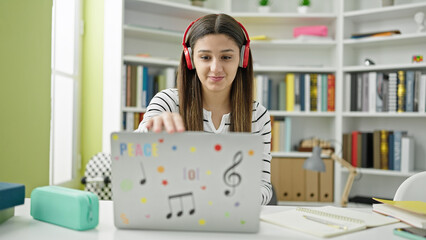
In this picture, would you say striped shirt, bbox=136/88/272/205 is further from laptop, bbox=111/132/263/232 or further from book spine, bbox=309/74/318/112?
book spine, bbox=309/74/318/112

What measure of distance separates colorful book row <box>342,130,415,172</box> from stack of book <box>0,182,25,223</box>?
8.50 feet

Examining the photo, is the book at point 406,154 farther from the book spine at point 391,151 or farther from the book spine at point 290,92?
the book spine at point 290,92

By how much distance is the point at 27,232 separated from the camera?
0.85 m

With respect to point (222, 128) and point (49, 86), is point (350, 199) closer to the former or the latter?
point (222, 128)

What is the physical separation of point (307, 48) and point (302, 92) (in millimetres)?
462

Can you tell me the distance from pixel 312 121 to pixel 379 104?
59 centimetres

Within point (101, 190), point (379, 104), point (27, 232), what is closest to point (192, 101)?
point (27, 232)

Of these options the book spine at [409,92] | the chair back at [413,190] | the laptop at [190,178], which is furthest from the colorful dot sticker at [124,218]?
the book spine at [409,92]

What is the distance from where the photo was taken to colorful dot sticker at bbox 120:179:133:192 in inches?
32.5

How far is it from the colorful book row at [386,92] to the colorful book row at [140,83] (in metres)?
1.40

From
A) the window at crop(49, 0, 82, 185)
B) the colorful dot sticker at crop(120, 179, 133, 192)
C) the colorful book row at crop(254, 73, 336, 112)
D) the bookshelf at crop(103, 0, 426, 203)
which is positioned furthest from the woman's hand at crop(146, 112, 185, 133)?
the colorful book row at crop(254, 73, 336, 112)

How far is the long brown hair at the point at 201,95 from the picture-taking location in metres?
1.43

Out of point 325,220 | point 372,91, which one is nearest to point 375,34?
point 372,91

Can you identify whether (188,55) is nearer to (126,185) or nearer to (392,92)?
(126,185)
